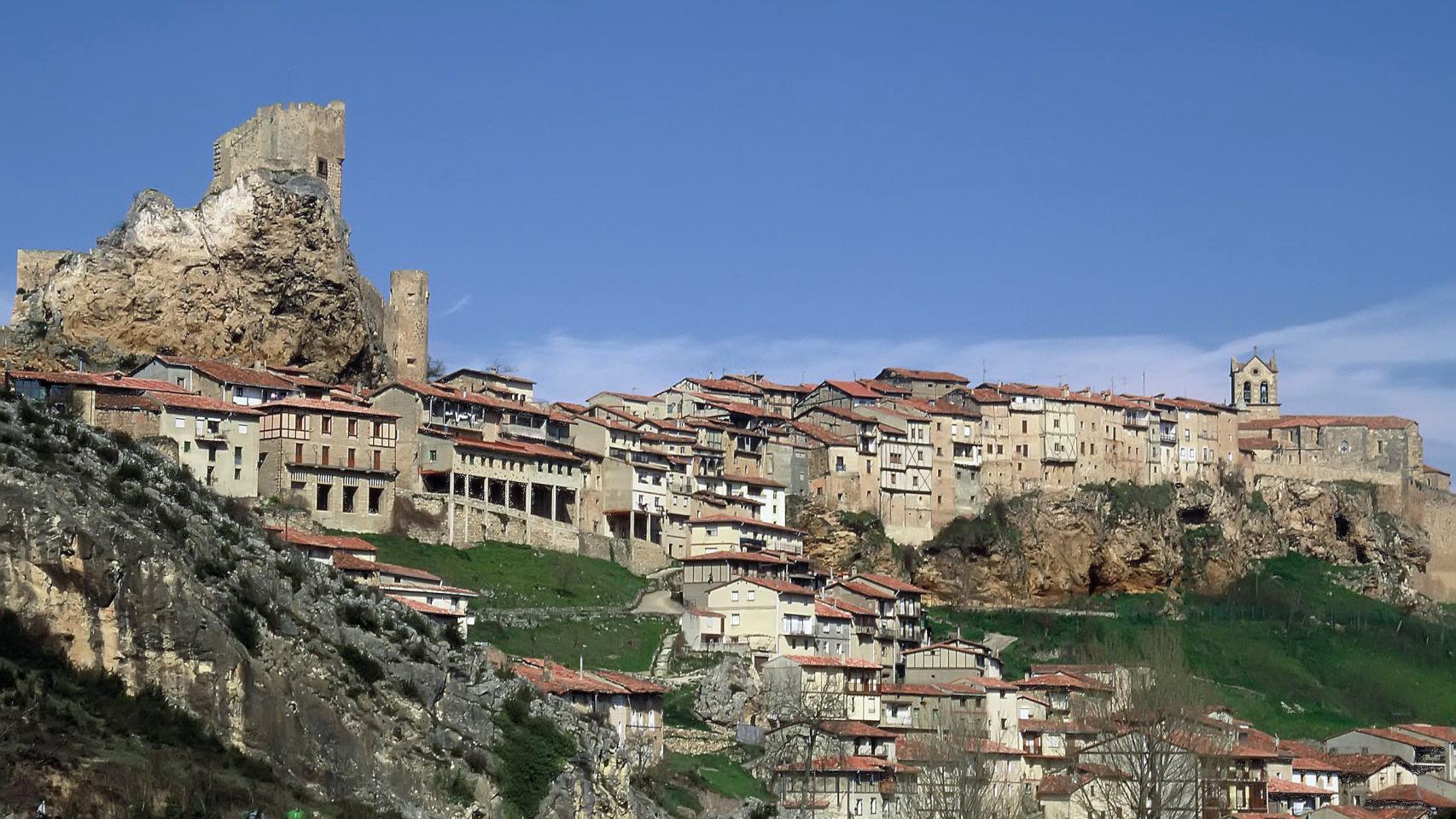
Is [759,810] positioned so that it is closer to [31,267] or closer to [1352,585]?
[31,267]

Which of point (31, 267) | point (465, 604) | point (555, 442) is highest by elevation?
point (31, 267)

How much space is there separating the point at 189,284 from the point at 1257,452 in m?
66.9

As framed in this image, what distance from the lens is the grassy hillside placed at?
108938 millimetres

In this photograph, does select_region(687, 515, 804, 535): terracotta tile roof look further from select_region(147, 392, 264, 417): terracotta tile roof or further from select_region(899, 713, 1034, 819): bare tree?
select_region(147, 392, 264, 417): terracotta tile roof

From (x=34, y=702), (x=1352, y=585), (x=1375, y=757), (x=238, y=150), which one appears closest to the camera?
(x=34, y=702)

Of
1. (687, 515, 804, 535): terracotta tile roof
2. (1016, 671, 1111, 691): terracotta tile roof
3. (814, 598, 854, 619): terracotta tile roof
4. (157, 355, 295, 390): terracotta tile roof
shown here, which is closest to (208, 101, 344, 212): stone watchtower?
(157, 355, 295, 390): terracotta tile roof

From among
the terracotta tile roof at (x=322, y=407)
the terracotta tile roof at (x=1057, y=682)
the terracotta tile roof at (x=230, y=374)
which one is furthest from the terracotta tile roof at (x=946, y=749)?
the terracotta tile roof at (x=230, y=374)

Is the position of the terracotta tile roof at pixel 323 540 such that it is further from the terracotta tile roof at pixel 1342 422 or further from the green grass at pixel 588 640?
the terracotta tile roof at pixel 1342 422

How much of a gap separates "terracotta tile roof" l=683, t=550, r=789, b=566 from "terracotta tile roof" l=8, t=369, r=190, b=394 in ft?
72.6

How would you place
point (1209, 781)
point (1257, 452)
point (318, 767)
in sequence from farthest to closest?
1. point (1257, 452)
2. point (1209, 781)
3. point (318, 767)

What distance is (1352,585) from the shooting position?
131875 mm

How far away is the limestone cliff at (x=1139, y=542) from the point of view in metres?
119

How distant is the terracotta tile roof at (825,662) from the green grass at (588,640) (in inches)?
212

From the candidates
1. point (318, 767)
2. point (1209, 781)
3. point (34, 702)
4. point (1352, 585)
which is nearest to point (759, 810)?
point (1209, 781)
